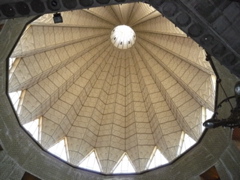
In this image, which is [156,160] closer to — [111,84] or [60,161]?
[60,161]

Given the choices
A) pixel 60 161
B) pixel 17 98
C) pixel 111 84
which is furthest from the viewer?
pixel 111 84

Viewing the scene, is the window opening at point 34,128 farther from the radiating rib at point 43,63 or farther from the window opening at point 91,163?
the window opening at point 91,163

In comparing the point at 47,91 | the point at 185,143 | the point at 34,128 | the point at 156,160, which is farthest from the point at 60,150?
the point at 185,143

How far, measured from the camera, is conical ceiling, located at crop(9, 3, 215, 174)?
1640 centimetres

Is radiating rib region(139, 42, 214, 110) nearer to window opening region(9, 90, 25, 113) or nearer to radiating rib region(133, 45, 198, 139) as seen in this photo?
radiating rib region(133, 45, 198, 139)

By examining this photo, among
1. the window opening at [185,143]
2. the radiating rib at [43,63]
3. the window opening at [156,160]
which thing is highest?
the radiating rib at [43,63]

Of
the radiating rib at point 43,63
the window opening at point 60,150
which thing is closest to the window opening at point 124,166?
the window opening at point 60,150

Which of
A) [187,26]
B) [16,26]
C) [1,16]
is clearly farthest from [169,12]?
[16,26]

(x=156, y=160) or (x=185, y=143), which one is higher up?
(x=185, y=143)

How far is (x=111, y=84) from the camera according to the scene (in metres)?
20.6

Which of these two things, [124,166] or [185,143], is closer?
[185,143]

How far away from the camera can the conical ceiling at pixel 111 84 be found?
16.4 meters

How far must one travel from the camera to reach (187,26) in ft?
22.0

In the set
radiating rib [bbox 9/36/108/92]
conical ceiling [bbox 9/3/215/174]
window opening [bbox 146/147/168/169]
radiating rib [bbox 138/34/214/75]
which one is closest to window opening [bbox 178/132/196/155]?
conical ceiling [bbox 9/3/215/174]
